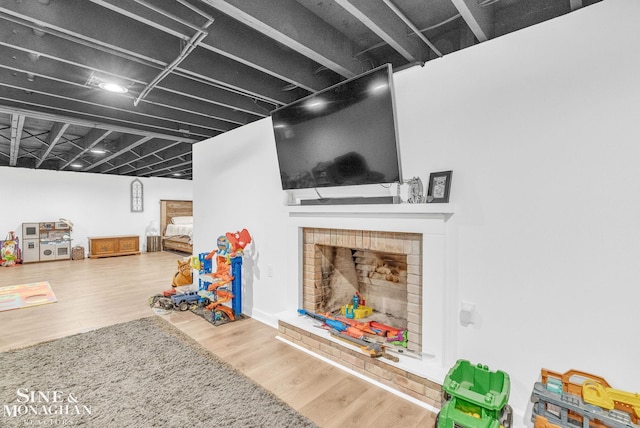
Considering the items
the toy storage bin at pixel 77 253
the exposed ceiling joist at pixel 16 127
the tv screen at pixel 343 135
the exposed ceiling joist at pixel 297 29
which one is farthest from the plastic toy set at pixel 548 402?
the toy storage bin at pixel 77 253

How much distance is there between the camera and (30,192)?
7711mm

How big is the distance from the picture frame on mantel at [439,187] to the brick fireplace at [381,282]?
3.5 inches

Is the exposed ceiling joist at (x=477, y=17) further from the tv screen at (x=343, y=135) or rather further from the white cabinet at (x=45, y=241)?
the white cabinet at (x=45, y=241)

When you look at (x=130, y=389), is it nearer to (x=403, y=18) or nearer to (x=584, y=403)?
(x=584, y=403)

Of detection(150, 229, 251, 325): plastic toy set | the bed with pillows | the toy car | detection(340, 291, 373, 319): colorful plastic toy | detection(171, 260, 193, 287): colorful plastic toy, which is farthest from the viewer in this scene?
the bed with pillows

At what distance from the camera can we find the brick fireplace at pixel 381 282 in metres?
2.12

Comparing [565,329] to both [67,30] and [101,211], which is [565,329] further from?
[101,211]

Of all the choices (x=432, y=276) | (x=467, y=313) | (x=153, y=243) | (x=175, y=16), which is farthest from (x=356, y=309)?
(x=153, y=243)

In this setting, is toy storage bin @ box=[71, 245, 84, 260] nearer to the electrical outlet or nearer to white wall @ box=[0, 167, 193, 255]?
white wall @ box=[0, 167, 193, 255]

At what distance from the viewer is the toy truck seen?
5.24 feet

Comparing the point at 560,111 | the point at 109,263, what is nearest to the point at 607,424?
the point at 560,111

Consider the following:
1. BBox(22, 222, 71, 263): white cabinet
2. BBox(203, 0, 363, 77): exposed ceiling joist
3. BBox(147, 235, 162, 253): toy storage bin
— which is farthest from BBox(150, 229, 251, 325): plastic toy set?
BBox(147, 235, 162, 253): toy storage bin

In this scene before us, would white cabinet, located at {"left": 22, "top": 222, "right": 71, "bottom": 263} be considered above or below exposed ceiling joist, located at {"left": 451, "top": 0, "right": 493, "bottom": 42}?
below

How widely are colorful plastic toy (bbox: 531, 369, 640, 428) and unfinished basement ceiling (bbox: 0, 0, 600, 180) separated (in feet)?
6.73
